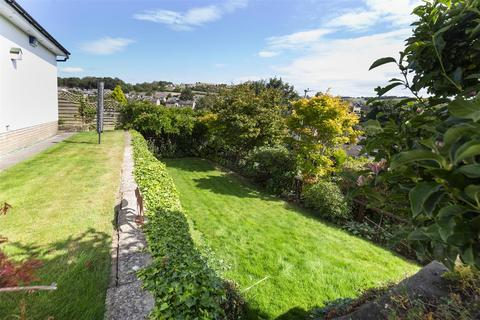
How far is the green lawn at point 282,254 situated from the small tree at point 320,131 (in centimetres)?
213

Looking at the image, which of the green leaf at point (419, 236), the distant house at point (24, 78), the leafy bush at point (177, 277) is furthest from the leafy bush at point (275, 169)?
the green leaf at point (419, 236)

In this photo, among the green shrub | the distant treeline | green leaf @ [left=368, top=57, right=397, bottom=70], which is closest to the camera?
green leaf @ [left=368, top=57, right=397, bottom=70]

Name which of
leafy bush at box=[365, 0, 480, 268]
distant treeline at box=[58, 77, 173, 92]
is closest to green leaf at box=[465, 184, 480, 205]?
leafy bush at box=[365, 0, 480, 268]

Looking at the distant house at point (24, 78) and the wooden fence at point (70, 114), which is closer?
the distant house at point (24, 78)

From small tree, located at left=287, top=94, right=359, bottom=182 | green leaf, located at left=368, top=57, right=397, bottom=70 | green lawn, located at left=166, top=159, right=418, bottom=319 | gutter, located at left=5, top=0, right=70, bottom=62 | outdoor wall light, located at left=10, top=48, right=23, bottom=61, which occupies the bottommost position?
green lawn, located at left=166, top=159, right=418, bottom=319

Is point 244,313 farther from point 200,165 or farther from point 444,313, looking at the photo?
point 200,165

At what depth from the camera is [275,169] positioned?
487 inches

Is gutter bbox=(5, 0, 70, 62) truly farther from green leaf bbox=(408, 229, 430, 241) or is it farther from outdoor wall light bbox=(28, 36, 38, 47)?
green leaf bbox=(408, 229, 430, 241)

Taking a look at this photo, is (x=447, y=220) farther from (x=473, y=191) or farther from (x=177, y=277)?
(x=177, y=277)

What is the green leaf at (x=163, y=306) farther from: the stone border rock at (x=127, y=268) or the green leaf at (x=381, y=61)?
the green leaf at (x=381, y=61)

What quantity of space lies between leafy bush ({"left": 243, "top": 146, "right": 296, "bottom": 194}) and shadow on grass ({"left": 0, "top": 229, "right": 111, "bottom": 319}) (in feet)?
28.2

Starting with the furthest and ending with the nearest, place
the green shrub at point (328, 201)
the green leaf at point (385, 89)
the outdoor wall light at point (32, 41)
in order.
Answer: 1. the outdoor wall light at point (32, 41)
2. the green shrub at point (328, 201)
3. the green leaf at point (385, 89)

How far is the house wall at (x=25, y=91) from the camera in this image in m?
8.70

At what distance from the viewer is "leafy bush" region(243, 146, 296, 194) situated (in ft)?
39.6
